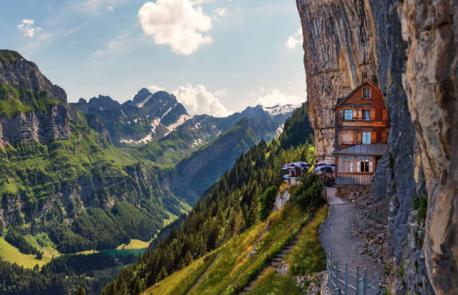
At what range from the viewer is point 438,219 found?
17.9 metres

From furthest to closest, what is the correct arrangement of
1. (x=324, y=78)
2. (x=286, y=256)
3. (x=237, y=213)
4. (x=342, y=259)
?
(x=237, y=213)
(x=324, y=78)
(x=286, y=256)
(x=342, y=259)

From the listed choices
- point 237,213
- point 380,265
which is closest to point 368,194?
point 380,265

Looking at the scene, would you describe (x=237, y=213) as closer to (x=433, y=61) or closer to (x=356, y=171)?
(x=356, y=171)

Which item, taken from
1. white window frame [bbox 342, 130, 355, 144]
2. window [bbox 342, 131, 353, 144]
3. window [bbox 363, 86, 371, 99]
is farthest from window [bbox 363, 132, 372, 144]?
window [bbox 363, 86, 371, 99]

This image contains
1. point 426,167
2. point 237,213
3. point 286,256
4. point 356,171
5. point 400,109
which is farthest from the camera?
point 237,213

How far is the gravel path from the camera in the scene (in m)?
34.3

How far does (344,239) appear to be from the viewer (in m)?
39.9

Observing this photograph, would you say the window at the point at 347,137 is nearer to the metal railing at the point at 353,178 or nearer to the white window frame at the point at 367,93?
the white window frame at the point at 367,93

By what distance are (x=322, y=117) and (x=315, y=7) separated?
24.7m

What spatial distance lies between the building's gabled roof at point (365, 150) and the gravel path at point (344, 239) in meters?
6.98

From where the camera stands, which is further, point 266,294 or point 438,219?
point 266,294

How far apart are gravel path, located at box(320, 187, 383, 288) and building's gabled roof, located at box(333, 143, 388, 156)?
6977mm

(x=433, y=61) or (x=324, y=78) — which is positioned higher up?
(x=324, y=78)

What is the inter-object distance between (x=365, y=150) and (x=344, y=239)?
754 inches
